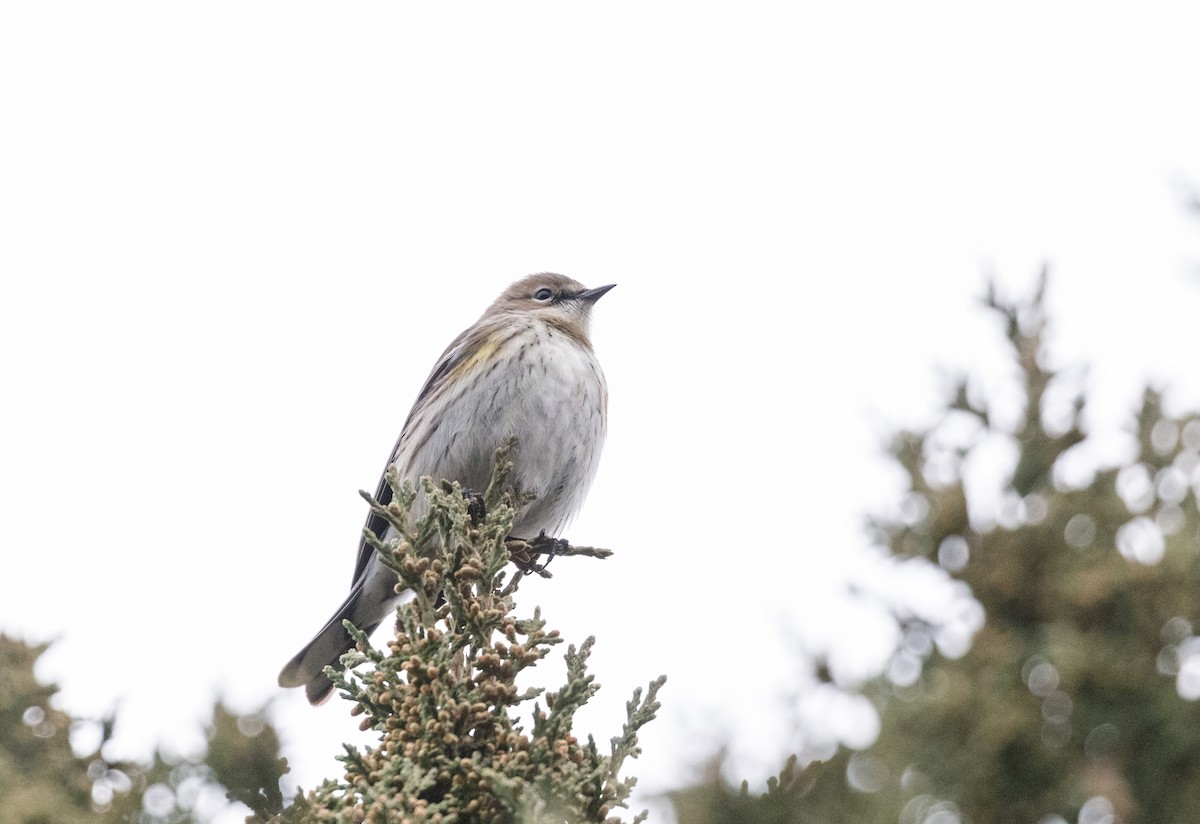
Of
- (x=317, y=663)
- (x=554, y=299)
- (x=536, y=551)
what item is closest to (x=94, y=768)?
(x=317, y=663)

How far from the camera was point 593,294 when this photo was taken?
850cm

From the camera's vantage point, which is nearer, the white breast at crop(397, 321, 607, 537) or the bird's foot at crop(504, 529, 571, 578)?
the bird's foot at crop(504, 529, 571, 578)

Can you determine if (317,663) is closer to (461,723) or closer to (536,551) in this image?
(536,551)

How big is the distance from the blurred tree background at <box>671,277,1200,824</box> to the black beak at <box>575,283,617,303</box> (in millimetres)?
2409

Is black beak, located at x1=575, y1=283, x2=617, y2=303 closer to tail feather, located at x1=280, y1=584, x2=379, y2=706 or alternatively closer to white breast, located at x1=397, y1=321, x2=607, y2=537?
white breast, located at x1=397, y1=321, x2=607, y2=537

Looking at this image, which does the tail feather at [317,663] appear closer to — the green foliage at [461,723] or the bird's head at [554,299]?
the green foliage at [461,723]

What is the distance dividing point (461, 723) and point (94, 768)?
3.00 m

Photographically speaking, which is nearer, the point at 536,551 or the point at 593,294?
the point at 536,551

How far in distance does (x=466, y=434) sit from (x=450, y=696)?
120 inches

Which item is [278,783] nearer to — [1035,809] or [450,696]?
[450,696]

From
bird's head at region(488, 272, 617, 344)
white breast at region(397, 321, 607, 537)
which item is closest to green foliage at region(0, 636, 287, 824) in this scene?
white breast at region(397, 321, 607, 537)

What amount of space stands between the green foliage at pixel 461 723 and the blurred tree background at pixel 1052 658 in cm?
188

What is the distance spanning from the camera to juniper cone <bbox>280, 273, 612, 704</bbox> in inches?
Answer: 255

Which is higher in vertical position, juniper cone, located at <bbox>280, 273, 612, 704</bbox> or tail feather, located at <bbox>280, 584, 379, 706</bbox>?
juniper cone, located at <bbox>280, 273, 612, 704</bbox>
